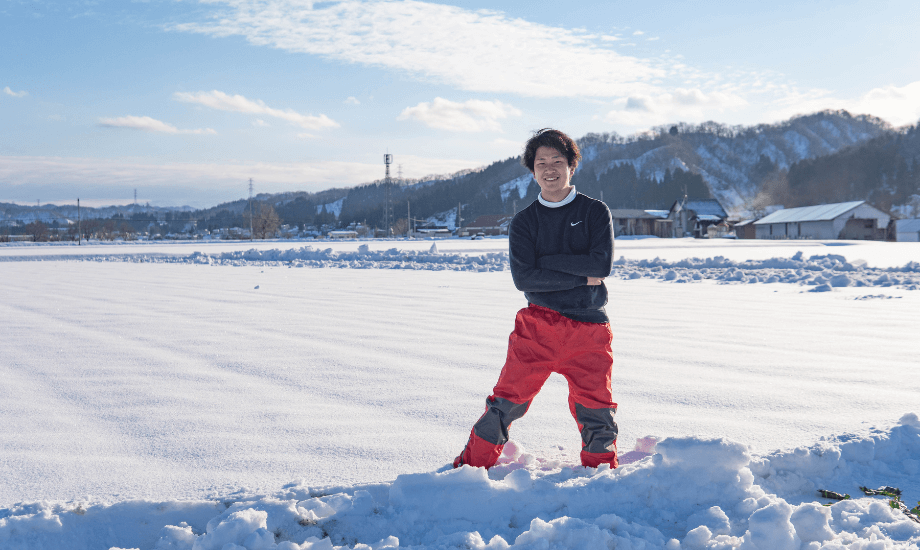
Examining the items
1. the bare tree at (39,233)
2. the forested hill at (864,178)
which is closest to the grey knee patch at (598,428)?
the bare tree at (39,233)

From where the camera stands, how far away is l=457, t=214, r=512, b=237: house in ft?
255

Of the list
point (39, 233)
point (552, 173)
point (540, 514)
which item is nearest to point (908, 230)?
point (552, 173)

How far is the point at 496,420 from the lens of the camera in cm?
200

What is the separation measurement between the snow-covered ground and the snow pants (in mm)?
107

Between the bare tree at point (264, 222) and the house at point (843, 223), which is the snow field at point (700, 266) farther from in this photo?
the bare tree at point (264, 222)

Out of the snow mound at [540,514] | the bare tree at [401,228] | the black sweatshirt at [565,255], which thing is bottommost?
the snow mound at [540,514]

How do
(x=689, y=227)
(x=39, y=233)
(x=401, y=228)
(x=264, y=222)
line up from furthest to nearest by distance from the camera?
(x=401, y=228) → (x=264, y=222) → (x=689, y=227) → (x=39, y=233)

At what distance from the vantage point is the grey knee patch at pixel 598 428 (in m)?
1.98

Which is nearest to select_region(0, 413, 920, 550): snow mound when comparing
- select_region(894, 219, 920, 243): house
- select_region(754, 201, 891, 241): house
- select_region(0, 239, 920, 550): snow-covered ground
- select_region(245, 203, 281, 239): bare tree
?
select_region(0, 239, 920, 550): snow-covered ground

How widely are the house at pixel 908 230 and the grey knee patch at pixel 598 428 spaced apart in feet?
167

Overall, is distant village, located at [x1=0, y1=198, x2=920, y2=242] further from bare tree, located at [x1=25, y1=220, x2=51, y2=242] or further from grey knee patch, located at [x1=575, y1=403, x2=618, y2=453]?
grey knee patch, located at [x1=575, y1=403, x2=618, y2=453]

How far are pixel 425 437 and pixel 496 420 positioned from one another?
0.54 m

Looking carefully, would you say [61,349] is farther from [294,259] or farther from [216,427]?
[294,259]

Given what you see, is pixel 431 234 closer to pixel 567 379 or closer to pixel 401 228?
pixel 401 228
